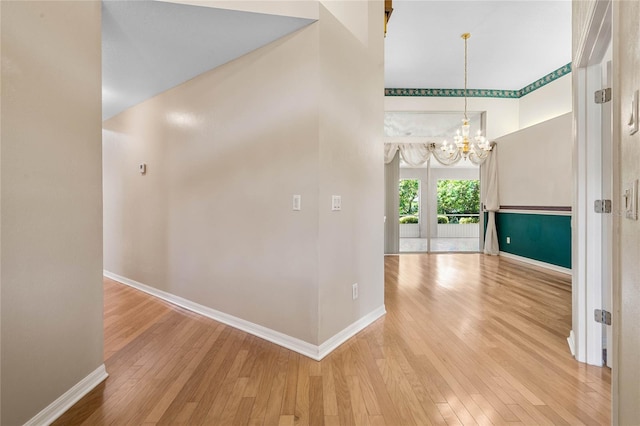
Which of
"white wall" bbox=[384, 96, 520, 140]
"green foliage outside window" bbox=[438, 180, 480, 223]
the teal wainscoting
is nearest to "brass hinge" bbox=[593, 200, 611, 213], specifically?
the teal wainscoting

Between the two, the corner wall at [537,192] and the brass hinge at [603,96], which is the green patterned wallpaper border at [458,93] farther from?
the brass hinge at [603,96]

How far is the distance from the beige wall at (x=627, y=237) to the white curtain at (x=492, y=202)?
5.86 meters

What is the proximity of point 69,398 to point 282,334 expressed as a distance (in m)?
1.26

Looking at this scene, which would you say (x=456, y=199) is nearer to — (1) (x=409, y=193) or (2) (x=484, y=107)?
(1) (x=409, y=193)

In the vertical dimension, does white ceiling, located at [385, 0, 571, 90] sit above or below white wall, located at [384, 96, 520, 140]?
above

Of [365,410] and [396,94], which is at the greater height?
[396,94]

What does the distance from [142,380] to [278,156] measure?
1713mm

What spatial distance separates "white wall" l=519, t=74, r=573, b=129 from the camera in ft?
17.9

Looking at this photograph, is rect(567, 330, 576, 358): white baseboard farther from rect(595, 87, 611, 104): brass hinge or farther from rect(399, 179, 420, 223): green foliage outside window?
rect(399, 179, 420, 223): green foliage outside window

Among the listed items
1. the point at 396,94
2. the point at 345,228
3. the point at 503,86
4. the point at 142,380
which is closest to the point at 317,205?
the point at 345,228

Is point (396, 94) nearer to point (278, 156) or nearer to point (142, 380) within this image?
point (278, 156)

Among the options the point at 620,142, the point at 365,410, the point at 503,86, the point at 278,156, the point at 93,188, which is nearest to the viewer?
the point at 620,142

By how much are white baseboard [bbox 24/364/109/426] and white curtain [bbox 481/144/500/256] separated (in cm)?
673

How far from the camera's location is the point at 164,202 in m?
3.33
